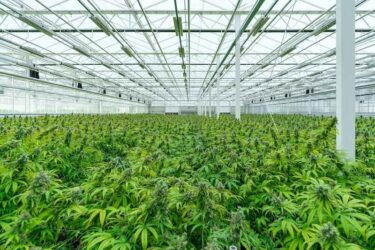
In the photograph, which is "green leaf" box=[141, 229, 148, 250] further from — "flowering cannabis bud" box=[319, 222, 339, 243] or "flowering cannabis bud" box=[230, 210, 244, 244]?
"flowering cannabis bud" box=[319, 222, 339, 243]

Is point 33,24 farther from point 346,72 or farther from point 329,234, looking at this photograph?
point 329,234

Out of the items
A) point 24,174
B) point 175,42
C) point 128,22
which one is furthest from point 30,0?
point 24,174

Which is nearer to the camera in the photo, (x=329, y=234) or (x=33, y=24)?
(x=329, y=234)

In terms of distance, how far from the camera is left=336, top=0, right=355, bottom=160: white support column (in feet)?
12.7

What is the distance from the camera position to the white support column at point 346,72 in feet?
12.7

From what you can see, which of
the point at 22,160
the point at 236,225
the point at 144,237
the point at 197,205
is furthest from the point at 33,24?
the point at 236,225

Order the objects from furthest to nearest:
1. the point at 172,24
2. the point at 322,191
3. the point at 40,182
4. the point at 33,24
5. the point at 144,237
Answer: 1. the point at 172,24
2. the point at 33,24
3. the point at 40,182
4. the point at 322,191
5. the point at 144,237

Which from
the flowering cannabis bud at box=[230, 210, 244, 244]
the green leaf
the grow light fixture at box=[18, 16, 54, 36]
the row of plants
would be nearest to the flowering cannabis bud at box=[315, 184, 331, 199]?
the row of plants

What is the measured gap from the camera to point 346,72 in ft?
12.8

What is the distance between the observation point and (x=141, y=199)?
2.44m

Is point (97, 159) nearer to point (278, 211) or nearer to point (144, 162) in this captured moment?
point (144, 162)

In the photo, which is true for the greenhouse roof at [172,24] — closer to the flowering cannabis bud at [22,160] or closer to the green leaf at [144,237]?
the flowering cannabis bud at [22,160]

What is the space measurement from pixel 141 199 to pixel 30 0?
36.5ft

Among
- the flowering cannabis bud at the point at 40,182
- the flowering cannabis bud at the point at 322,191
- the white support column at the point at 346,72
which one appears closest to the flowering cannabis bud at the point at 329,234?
the flowering cannabis bud at the point at 322,191
